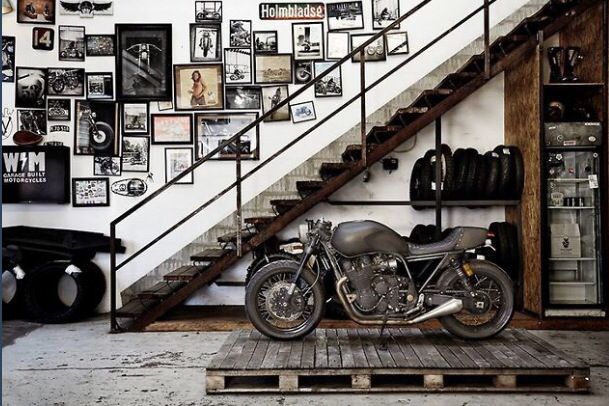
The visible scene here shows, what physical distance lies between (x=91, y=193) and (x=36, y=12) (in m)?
2.15

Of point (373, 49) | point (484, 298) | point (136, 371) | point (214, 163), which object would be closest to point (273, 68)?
point (373, 49)

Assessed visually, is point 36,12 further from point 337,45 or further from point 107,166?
point 337,45

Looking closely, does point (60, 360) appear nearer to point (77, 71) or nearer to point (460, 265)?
point (460, 265)

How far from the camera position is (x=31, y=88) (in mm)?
6816

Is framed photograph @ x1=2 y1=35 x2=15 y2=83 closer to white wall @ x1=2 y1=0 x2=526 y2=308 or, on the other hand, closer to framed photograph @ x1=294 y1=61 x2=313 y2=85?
white wall @ x1=2 y1=0 x2=526 y2=308

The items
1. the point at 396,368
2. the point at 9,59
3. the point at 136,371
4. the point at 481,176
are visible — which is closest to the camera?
the point at 396,368

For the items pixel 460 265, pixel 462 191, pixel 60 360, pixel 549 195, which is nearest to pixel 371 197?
pixel 462 191

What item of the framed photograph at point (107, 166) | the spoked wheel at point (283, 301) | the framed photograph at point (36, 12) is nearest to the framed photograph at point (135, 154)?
the framed photograph at point (107, 166)

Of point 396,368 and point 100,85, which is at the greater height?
point 100,85

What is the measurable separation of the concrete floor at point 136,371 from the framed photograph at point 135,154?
70.7 inches

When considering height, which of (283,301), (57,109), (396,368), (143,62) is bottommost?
(396,368)

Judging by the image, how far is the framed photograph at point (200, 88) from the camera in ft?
22.2

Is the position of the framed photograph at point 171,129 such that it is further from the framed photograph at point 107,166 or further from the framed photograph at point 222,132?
the framed photograph at point 107,166

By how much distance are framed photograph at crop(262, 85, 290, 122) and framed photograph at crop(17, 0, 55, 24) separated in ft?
8.42
